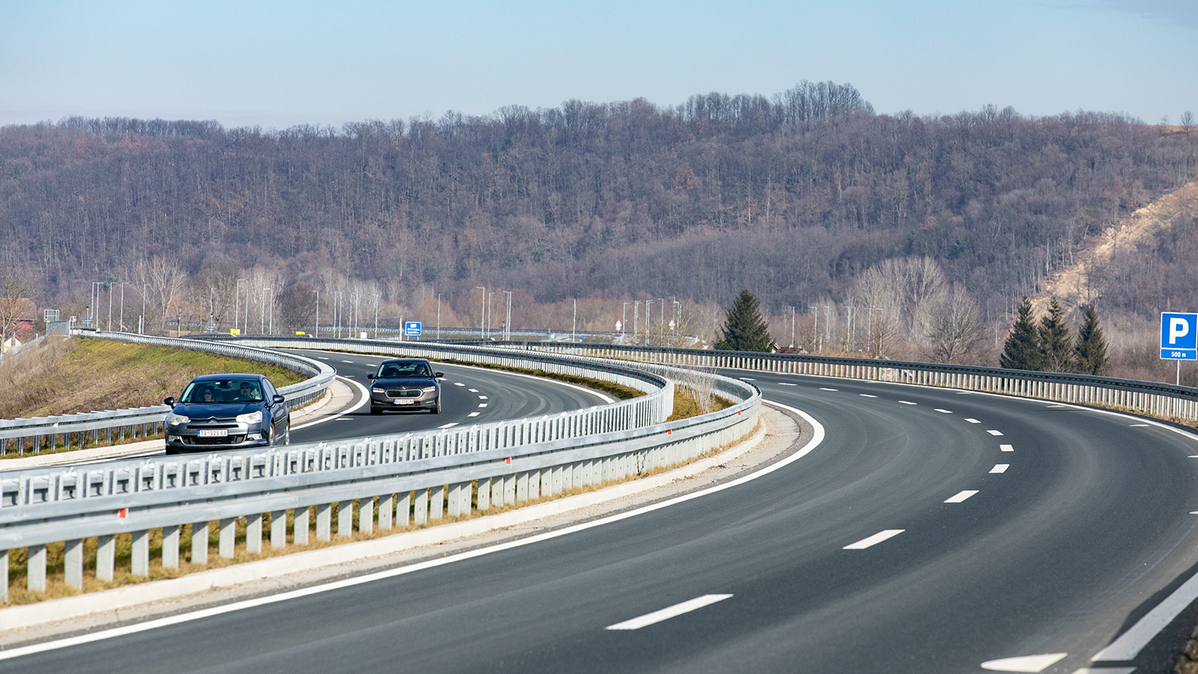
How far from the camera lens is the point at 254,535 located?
10.4 metres

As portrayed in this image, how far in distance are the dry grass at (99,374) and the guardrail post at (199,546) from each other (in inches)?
1183

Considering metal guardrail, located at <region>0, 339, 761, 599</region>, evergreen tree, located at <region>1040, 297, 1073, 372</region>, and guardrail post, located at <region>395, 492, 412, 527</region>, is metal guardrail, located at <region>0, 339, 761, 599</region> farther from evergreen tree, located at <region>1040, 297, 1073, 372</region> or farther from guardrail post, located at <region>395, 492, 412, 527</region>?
evergreen tree, located at <region>1040, 297, 1073, 372</region>

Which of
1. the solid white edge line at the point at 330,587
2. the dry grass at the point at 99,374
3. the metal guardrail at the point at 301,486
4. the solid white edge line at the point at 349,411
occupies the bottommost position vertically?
the dry grass at the point at 99,374

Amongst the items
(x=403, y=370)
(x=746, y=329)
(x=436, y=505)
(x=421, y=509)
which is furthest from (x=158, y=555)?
(x=746, y=329)

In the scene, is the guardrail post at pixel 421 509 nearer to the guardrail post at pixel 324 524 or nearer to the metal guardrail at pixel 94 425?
the guardrail post at pixel 324 524

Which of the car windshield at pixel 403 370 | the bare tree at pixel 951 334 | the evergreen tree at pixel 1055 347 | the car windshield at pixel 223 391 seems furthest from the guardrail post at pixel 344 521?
the bare tree at pixel 951 334

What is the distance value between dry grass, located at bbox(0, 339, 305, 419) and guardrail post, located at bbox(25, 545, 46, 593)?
30963mm

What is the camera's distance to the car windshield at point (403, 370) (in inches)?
1198

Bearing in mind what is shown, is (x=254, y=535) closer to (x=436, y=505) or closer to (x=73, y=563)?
(x=73, y=563)

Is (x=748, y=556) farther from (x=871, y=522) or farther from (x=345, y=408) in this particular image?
(x=345, y=408)

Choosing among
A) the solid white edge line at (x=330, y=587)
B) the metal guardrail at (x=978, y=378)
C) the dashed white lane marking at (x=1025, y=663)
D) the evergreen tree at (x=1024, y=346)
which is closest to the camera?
the dashed white lane marking at (x=1025, y=663)

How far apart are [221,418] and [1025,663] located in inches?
585

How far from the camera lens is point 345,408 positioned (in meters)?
33.5

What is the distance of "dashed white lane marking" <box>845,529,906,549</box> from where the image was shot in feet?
37.6
